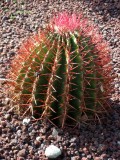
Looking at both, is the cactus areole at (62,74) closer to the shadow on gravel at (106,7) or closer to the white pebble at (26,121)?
the white pebble at (26,121)

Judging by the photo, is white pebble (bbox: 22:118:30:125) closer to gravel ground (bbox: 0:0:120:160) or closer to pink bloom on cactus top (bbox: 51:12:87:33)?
gravel ground (bbox: 0:0:120:160)

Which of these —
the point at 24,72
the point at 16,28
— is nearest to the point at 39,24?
the point at 16,28

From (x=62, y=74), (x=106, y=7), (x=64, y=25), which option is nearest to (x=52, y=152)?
(x=62, y=74)

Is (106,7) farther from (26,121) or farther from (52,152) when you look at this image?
(52,152)

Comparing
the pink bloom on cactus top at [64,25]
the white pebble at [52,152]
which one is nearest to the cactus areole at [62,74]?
the pink bloom on cactus top at [64,25]

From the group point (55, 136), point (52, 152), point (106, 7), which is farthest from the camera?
point (106, 7)
